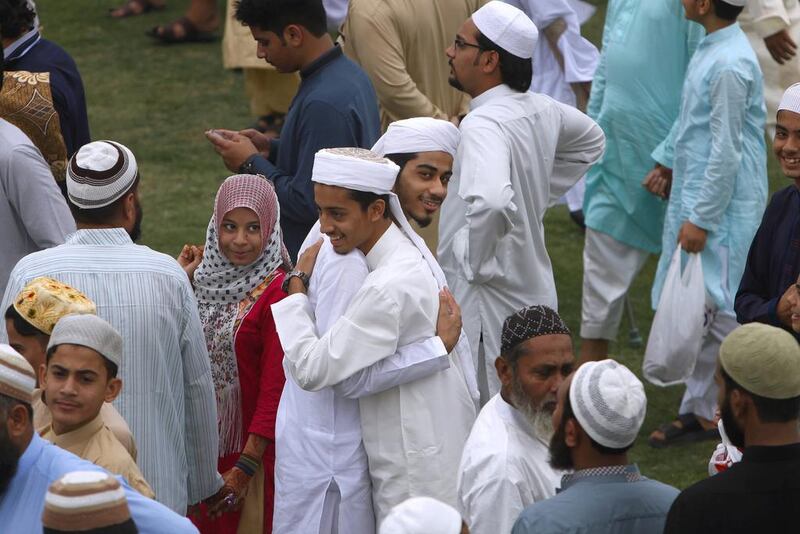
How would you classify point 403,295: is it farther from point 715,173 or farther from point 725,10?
point 725,10

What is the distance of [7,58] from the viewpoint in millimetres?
5863

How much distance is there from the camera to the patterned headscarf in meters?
5.14

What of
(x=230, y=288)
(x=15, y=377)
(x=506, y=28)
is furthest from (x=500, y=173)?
(x=15, y=377)

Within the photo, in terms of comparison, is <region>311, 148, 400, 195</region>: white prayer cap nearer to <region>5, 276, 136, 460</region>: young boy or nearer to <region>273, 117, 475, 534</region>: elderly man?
<region>273, 117, 475, 534</region>: elderly man

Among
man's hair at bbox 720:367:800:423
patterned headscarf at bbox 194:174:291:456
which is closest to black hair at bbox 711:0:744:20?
patterned headscarf at bbox 194:174:291:456

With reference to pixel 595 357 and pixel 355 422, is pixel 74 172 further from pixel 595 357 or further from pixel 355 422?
pixel 595 357

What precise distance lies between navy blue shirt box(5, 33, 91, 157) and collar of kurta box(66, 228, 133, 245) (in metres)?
1.47

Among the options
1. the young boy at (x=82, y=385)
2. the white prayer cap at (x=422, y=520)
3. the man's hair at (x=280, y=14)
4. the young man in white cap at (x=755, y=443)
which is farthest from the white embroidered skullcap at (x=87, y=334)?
the man's hair at (x=280, y=14)

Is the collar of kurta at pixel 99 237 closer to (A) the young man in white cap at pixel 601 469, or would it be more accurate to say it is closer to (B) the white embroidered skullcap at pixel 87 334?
(B) the white embroidered skullcap at pixel 87 334

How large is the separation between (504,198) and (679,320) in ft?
4.49

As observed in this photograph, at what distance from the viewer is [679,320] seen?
6742 millimetres

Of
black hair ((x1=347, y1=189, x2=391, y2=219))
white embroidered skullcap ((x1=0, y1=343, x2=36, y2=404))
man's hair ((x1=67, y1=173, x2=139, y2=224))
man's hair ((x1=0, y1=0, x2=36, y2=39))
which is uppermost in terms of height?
man's hair ((x1=0, y1=0, x2=36, y2=39))

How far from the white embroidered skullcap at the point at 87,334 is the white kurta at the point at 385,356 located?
0.70 metres

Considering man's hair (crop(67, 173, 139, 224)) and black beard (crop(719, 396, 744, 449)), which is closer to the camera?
black beard (crop(719, 396, 744, 449))
